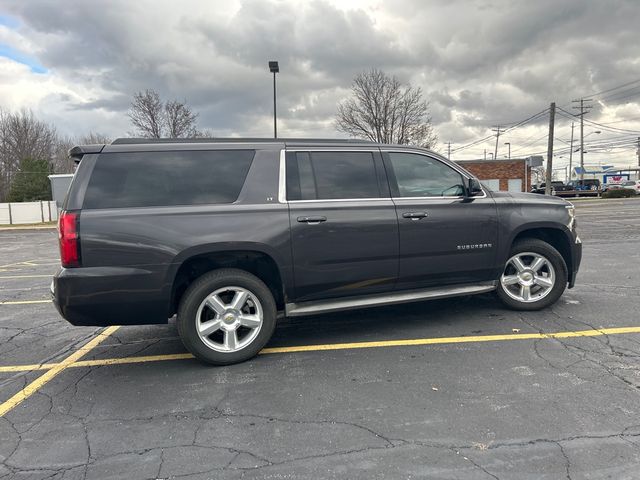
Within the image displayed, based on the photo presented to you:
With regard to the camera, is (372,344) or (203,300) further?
(372,344)

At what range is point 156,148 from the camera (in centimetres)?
387

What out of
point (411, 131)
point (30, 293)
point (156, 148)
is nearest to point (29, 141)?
point (411, 131)

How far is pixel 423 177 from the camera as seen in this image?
4.72m

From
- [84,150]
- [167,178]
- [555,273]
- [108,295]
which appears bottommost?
[555,273]

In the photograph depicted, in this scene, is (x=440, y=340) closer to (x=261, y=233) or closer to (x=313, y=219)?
(x=313, y=219)

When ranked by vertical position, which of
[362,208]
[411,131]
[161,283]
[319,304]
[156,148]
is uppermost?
[411,131]

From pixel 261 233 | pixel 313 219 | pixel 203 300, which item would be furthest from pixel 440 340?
pixel 203 300

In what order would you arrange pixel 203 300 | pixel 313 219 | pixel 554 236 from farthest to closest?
pixel 554 236
pixel 313 219
pixel 203 300

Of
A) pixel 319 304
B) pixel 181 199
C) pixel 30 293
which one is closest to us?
pixel 181 199

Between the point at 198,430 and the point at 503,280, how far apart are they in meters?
3.72

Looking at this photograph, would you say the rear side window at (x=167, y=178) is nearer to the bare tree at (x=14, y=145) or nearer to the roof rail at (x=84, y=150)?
the roof rail at (x=84, y=150)

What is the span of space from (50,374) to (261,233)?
2.27 m

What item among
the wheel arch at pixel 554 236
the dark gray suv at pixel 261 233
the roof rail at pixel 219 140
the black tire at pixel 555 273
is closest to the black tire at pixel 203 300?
the dark gray suv at pixel 261 233

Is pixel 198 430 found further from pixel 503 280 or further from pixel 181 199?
pixel 503 280
